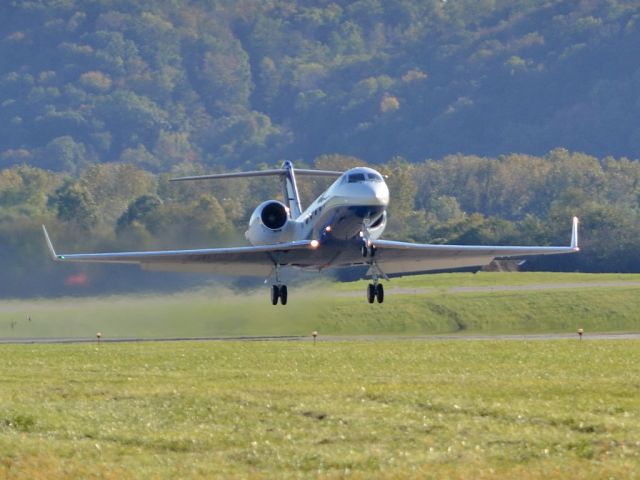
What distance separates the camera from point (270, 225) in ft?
150

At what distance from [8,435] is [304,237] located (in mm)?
17363

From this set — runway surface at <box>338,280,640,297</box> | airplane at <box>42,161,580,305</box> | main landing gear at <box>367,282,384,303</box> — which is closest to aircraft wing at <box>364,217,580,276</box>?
airplane at <box>42,161,580,305</box>

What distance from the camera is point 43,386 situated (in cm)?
3362

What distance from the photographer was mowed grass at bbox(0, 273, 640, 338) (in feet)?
182

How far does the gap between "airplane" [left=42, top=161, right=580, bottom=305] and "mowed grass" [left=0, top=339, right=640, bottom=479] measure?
12.6 ft

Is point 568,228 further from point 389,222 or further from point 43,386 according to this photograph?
point 43,386

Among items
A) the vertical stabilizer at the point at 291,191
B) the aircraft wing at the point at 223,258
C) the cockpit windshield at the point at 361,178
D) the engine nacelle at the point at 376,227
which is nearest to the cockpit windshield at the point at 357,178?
the cockpit windshield at the point at 361,178

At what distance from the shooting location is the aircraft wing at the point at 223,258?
44.1 meters

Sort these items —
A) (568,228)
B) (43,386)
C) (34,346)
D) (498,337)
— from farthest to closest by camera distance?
1. (568,228)
2. (498,337)
3. (34,346)
4. (43,386)

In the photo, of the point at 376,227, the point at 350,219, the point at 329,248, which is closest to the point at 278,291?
the point at 329,248

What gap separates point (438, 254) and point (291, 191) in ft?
22.1

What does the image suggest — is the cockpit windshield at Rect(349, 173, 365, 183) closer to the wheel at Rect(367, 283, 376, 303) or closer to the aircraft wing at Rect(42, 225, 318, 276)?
the aircraft wing at Rect(42, 225, 318, 276)

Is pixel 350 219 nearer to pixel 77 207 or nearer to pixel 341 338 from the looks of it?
pixel 341 338

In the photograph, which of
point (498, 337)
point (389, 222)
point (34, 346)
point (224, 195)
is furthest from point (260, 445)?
point (224, 195)
